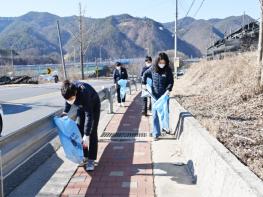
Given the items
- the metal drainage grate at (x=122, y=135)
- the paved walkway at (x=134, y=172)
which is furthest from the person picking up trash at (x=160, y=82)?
the metal drainage grate at (x=122, y=135)

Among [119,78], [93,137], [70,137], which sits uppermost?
[119,78]

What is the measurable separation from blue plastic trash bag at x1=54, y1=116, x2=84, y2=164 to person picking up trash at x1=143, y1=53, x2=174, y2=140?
2.95 meters

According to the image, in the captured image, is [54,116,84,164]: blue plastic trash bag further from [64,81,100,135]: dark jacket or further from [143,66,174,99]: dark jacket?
[143,66,174,99]: dark jacket

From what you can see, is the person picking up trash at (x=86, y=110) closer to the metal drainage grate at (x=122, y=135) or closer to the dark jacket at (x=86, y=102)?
the dark jacket at (x=86, y=102)

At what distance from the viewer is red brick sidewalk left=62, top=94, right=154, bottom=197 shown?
5789 millimetres

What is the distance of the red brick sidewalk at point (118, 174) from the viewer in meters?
5.79

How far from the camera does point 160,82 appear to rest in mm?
9555

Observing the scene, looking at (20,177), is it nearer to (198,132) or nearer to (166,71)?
(198,132)

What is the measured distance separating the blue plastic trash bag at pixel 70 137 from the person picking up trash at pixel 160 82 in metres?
2.95

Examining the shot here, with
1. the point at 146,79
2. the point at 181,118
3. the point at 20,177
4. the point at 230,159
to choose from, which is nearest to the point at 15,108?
the point at 146,79

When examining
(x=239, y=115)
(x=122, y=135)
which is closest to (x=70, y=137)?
(x=122, y=135)

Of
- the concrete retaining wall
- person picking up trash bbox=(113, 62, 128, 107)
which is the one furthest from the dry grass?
person picking up trash bbox=(113, 62, 128, 107)

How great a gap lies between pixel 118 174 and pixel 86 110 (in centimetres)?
105

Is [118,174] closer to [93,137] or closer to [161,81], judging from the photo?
[93,137]
